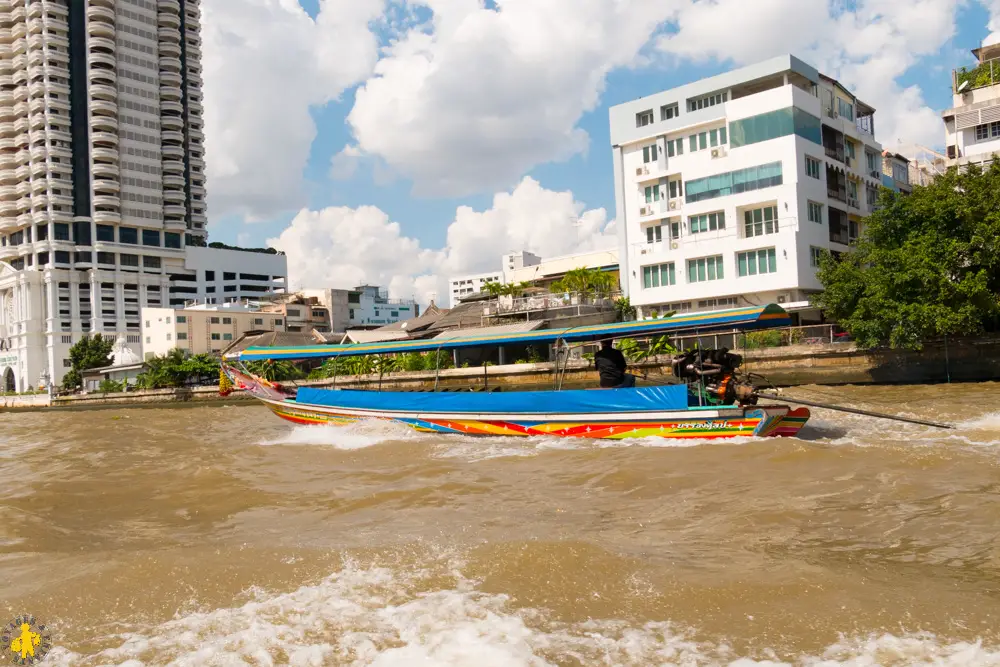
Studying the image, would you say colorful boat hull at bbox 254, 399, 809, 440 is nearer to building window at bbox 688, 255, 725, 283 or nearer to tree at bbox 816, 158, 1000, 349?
tree at bbox 816, 158, 1000, 349

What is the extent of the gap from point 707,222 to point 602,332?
63.1 ft

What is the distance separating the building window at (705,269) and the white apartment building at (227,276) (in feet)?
177

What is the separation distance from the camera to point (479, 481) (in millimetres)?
8484

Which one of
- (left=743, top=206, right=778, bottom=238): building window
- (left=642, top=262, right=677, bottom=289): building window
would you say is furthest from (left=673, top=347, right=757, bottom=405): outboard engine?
(left=642, top=262, right=677, bottom=289): building window

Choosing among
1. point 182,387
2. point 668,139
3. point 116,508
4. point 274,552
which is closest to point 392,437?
point 116,508

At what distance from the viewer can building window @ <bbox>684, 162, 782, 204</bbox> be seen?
89.4 ft

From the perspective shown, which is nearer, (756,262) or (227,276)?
(756,262)

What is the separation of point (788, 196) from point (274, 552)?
25.7 meters

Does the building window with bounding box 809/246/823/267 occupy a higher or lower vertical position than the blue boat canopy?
higher

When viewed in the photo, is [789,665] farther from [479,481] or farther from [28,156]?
[28,156]

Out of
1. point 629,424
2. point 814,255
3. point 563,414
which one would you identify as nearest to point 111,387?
point 814,255

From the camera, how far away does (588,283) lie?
35.0 metres

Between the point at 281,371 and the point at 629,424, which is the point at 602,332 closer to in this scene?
the point at 629,424

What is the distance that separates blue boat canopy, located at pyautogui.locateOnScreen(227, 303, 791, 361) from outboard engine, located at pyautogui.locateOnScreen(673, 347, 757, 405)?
0.49 meters
